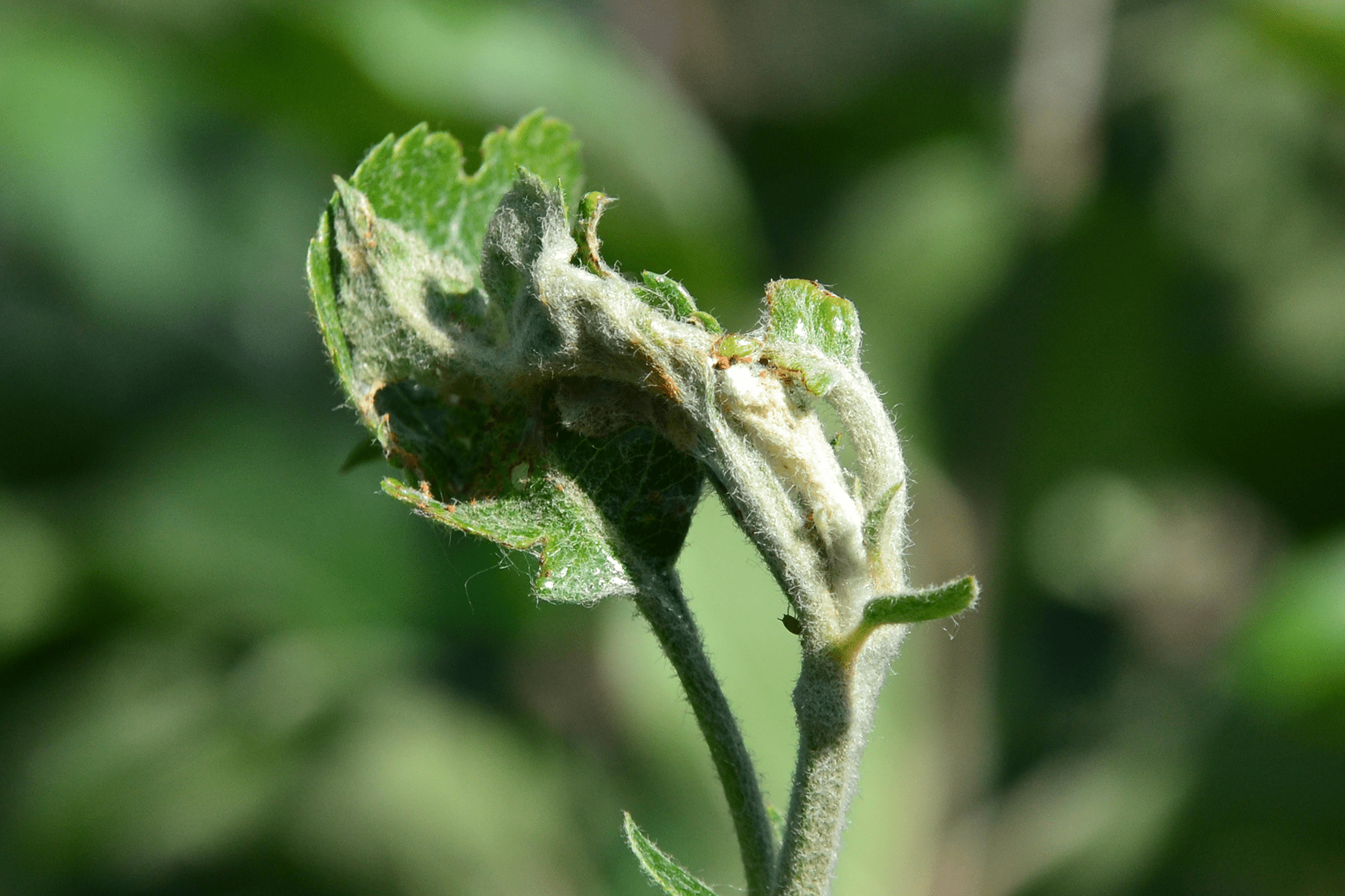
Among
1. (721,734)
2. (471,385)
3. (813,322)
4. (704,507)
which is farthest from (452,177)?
(704,507)

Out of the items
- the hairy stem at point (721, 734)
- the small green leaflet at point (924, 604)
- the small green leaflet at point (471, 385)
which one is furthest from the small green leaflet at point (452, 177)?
the small green leaflet at point (924, 604)

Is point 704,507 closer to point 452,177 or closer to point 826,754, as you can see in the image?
point 452,177

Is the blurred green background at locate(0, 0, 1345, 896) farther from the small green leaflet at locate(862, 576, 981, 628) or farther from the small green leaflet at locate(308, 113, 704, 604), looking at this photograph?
the small green leaflet at locate(862, 576, 981, 628)

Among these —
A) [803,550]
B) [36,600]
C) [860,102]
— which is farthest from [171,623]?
[803,550]

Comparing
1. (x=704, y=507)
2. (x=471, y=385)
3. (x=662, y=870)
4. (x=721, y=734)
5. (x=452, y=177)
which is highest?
(x=704, y=507)

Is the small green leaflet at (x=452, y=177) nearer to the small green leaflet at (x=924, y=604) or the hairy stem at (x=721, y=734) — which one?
the hairy stem at (x=721, y=734)

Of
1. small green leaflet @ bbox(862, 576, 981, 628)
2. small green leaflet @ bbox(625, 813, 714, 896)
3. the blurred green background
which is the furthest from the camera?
the blurred green background

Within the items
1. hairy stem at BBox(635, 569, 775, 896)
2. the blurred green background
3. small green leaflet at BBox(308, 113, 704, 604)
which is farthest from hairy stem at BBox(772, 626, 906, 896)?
the blurred green background
